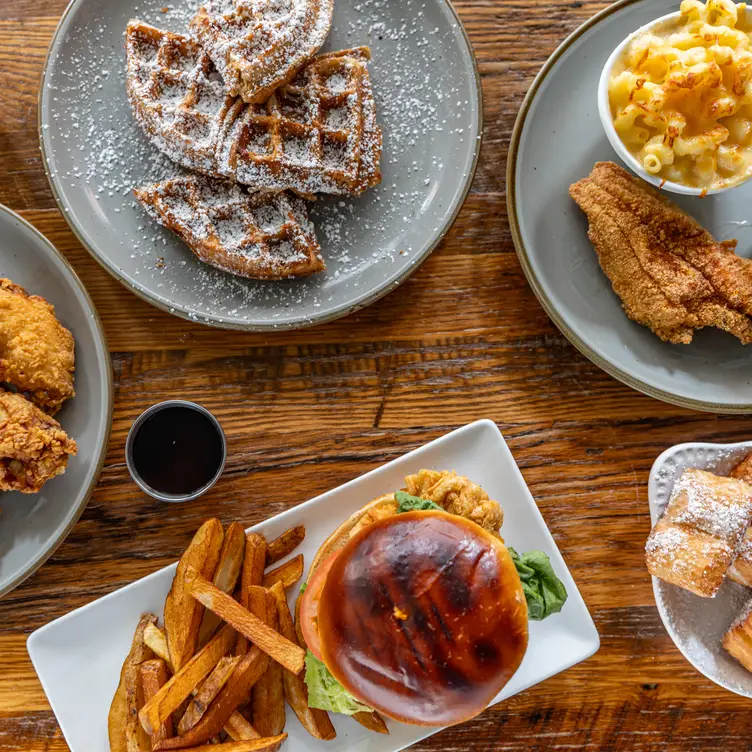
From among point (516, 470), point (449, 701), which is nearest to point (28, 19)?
point (516, 470)

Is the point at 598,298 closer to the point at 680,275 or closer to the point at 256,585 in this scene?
the point at 680,275

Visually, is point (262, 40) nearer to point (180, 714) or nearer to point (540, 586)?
point (540, 586)

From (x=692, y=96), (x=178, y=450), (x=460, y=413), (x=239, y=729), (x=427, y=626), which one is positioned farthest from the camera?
(x=460, y=413)

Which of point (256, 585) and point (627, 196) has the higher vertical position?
point (627, 196)

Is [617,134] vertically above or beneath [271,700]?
above

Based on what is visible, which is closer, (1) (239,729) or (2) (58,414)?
(1) (239,729)

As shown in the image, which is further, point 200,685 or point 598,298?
point 598,298

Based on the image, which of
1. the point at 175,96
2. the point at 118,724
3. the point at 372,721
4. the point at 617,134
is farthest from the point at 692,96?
the point at 118,724
